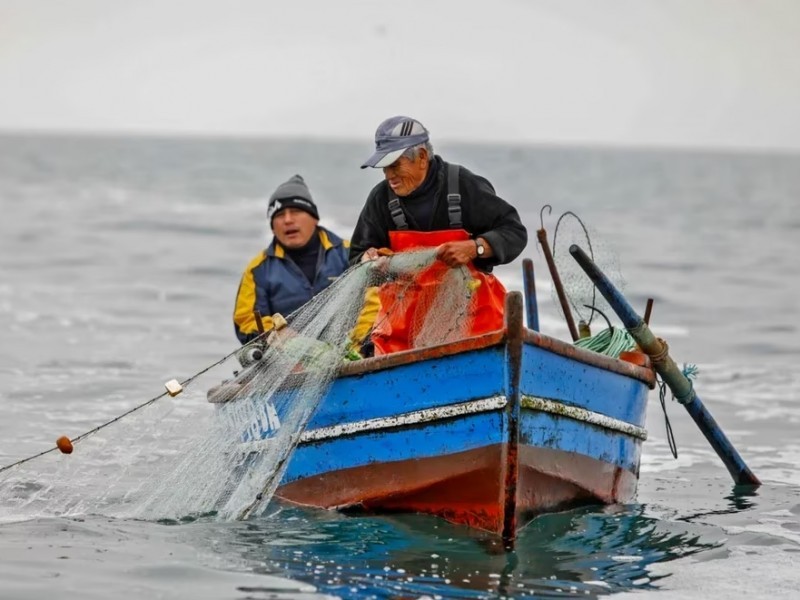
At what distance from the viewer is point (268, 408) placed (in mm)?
7641

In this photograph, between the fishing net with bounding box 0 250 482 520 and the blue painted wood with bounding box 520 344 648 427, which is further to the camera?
the fishing net with bounding box 0 250 482 520

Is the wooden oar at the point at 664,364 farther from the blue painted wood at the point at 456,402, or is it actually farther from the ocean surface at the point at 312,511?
the blue painted wood at the point at 456,402

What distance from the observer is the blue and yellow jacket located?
848 centimetres

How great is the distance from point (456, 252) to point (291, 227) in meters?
1.86

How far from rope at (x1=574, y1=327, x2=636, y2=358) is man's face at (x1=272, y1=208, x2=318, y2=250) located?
179cm

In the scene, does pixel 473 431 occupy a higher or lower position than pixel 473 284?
lower

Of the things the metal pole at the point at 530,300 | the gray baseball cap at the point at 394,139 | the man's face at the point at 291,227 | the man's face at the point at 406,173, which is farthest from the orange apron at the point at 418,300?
the metal pole at the point at 530,300

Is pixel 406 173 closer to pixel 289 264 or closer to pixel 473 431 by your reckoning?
pixel 473 431

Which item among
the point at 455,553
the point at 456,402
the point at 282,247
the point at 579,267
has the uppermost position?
the point at 579,267

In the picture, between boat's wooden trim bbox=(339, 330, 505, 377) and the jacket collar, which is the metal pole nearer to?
the jacket collar

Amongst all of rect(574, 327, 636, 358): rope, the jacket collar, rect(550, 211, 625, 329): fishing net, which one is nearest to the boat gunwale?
rect(574, 327, 636, 358): rope

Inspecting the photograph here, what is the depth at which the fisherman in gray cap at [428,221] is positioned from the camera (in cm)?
720

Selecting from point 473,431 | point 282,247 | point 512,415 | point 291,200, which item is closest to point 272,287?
point 282,247

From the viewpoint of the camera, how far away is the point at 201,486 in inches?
302
